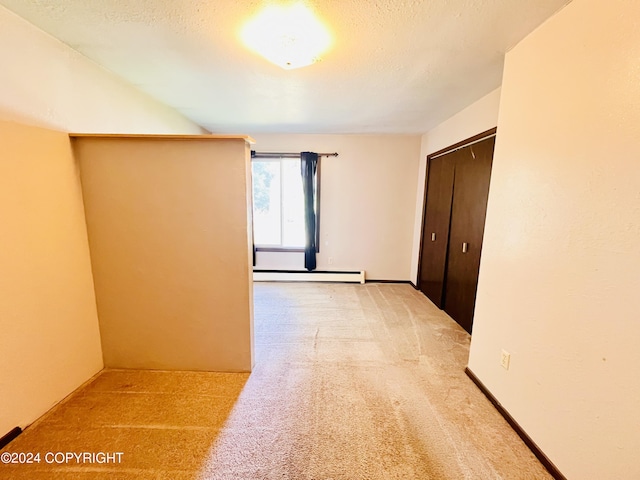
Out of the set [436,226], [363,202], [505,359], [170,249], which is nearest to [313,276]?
[363,202]

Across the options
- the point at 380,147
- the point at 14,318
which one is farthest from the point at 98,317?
the point at 380,147

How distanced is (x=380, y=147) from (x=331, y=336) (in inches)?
118

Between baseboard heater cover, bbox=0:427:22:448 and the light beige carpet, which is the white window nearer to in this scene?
the light beige carpet

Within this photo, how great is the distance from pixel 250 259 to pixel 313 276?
2.43 metres

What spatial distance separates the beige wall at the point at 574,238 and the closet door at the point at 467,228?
867 millimetres

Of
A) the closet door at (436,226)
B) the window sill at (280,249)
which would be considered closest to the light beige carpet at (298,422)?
the closet door at (436,226)

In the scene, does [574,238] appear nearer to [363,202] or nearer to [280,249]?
[363,202]

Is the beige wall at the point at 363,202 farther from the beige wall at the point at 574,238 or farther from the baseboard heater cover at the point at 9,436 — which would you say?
the baseboard heater cover at the point at 9,436

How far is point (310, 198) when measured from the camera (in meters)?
4.14

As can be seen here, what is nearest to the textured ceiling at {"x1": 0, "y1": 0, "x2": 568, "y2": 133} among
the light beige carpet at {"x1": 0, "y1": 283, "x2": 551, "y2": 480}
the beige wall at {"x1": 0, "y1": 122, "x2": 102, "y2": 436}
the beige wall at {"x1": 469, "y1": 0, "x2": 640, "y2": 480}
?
the beige wall at {"x1": 469, "y1": 0, "x2": 640, "y2": 480}

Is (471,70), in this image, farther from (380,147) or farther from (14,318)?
(14,318)

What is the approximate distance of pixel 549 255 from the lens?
1354mm

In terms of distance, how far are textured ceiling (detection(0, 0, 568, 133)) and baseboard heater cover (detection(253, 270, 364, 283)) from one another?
98.7 inches

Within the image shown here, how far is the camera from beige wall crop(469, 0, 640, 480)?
101 cm
